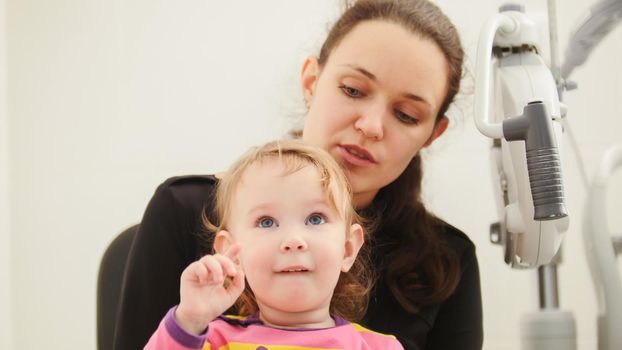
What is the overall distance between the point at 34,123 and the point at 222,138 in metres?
0.47

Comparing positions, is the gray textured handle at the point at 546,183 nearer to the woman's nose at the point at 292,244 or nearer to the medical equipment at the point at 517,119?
the medical equipment at the point at 517,119

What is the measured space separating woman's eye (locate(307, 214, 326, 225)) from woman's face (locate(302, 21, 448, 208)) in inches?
9.6

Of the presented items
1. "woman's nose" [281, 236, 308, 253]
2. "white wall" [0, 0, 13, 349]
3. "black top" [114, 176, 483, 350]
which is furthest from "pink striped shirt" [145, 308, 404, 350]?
"white wall" [0, 0, 13, 349]

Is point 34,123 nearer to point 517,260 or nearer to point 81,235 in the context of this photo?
point 81,235

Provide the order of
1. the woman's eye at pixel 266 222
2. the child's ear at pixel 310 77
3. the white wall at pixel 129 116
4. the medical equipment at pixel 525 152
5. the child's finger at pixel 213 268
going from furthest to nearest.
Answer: the white wall at pixel 129 116 < the child's ear at pixel 310 77 < the medical equipment at pixel 525 152 < the woman's eye at pixel 266 222 < the child's finger at pixel 213 268

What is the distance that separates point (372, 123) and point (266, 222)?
0.29 metres

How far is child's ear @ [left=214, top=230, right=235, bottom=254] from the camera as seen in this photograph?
815mm

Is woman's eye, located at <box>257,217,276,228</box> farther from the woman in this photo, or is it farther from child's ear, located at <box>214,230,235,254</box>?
the woman

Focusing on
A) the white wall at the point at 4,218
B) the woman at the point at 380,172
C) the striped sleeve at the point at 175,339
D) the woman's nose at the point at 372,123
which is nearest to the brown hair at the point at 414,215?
the woman at the point at 380,172

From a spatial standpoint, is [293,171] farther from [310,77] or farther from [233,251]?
[310,77]

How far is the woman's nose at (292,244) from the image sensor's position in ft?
2.42

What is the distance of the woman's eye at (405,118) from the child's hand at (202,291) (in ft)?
1.46

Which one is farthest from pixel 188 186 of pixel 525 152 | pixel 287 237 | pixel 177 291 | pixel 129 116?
pixel 129 116

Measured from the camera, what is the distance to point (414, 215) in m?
1.19
